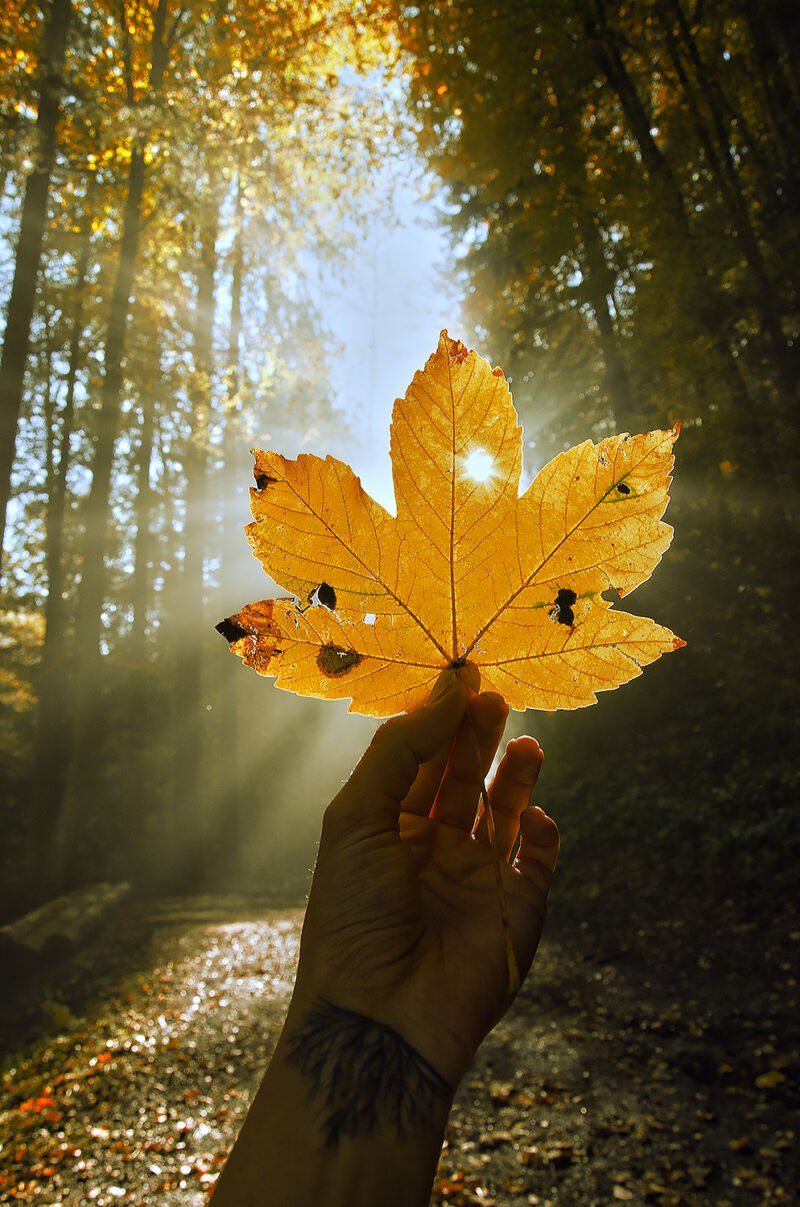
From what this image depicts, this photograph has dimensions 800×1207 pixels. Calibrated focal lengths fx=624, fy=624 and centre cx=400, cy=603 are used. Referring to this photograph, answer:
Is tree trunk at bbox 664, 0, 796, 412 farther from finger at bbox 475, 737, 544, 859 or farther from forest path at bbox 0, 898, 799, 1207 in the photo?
finger at bbox 475, 737, 544, 859

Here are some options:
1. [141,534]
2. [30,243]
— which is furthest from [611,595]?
[141,534]

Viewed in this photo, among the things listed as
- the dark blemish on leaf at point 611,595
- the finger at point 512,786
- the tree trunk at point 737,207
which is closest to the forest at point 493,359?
the tree trunk at point 737,207

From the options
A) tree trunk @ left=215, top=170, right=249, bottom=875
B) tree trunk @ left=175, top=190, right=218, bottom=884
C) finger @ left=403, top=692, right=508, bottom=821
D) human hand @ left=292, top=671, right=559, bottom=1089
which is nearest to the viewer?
human hand @ left=292, top=671, right=559, bottom=1089

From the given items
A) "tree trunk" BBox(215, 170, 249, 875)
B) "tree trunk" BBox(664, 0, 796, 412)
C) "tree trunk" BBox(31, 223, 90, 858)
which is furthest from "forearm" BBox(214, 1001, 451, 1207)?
"tree trunk" BBox(215, 170, 249, 875)

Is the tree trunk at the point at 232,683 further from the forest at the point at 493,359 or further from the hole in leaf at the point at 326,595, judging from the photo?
the hole in leaf at the point at 326,595

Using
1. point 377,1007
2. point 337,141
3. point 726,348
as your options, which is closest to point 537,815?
point 377,1007

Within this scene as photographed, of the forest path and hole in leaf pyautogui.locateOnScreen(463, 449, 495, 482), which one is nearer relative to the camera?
hole in leaf pyautogui.locateOnScreen(463, 449, 495, 482)

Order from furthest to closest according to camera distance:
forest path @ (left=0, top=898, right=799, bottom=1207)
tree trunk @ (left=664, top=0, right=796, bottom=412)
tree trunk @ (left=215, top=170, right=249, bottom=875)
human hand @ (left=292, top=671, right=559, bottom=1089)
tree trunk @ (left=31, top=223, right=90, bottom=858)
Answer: tree trunk @ (left=215, top=170, right=249, bottom=875), tree trunk @ (left=31, top=223, right=90, bottom=858), tree trunk @ (left=664, top=0, right=796, bottom=412), forest path @ (left=0, top=898, right=799, bottom=1207), human hand @ (left=292, top=671, right=559, bottom=1089)
